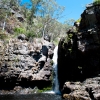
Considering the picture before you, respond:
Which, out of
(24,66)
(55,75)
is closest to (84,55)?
(55,75)

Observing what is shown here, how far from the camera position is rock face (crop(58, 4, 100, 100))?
86.5 ft

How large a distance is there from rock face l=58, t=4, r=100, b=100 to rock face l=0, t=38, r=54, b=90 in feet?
20.0

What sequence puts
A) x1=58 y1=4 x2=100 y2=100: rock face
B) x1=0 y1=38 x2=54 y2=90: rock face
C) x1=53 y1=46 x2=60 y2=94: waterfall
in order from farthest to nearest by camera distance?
x1=53 y1=46 x2=60 y2=94: waterfall → x1=0 y1=38 x2=54 y2=90: rock face → x1=58 y1=4 x2=100 y2=100: rock face

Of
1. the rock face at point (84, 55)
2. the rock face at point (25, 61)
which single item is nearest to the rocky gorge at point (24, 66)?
the rock face at point (25, 61)

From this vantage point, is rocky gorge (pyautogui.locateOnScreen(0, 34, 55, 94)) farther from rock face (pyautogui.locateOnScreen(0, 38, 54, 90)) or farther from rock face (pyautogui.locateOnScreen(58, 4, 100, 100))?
rock face (pyautogui.locateOnScreen(58, 4, 100, 100))

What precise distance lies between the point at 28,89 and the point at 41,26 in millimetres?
30238

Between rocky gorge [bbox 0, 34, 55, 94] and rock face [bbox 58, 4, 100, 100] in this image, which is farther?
rocky gorge [bbox 0, 34, 55, 94]

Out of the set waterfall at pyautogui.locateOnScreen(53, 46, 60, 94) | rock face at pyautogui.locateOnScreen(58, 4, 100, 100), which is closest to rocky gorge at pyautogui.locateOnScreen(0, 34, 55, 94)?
waterfall at pyautogui.locateOnScreen(53, 46, 60, 94)

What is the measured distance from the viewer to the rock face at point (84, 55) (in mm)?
26361

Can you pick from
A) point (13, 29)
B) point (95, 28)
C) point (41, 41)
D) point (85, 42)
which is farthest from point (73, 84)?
point (13, 29)

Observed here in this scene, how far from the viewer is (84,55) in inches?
1187

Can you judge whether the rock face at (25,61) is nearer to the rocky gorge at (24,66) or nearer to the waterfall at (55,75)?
the rocky gorge at (24,66)

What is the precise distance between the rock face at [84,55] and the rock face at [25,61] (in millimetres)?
6103

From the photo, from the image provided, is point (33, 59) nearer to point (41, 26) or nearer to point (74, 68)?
point (74, 68)
